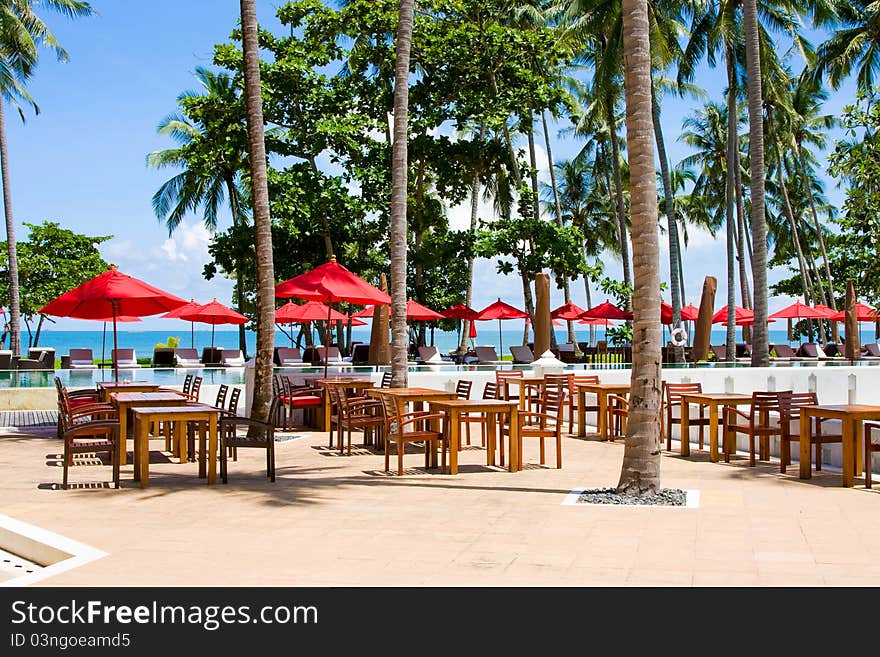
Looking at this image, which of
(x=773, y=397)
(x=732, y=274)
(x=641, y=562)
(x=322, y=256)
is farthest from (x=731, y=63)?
(x=641, y=562)

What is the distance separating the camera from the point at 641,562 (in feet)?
21.6

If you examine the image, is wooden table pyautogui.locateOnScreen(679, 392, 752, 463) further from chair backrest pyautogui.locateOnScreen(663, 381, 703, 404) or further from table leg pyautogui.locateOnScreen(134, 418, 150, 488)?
table leg pyautogui.locateOnScreen(134, 418, 150, 488)

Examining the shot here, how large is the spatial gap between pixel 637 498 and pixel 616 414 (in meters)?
6.13

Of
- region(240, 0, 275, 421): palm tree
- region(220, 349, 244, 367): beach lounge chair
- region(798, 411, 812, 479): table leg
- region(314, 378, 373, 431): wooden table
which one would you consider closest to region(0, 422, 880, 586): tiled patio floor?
region(798, 411, 812, 479): table leg

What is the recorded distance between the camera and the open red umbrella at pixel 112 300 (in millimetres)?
14891

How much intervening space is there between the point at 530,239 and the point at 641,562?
22132mm

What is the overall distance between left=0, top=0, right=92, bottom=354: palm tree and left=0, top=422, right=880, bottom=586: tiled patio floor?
2111 centimetres

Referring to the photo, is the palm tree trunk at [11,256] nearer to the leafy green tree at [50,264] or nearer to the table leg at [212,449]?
the leafy green tree at [50,264]

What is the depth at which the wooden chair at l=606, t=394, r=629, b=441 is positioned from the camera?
15281 mm

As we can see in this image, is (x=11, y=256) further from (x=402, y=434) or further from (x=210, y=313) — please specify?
(x=402, y=434)

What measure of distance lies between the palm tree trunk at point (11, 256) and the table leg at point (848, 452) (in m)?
26.1

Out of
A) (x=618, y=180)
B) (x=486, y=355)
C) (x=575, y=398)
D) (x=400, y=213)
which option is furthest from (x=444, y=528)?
(x=618, y=180)

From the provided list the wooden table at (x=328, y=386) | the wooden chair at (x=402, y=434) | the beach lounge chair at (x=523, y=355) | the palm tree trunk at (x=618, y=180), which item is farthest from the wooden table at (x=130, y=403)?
the palm tree trunk at (x=618, y=180)

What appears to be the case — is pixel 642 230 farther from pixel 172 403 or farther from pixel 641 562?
pixel 172 403
